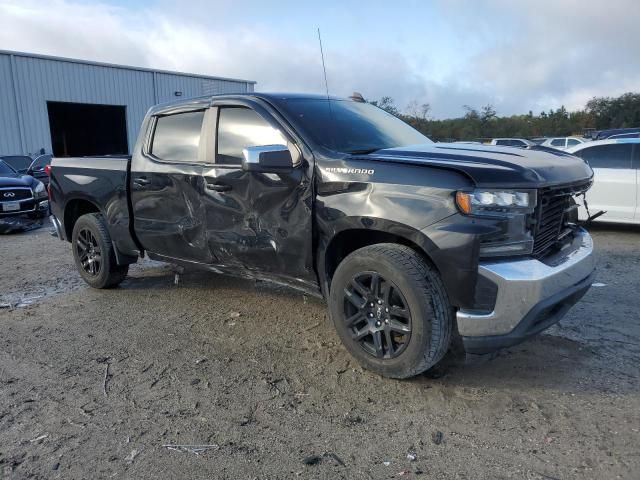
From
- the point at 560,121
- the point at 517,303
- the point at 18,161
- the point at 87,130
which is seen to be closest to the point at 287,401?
the point at 517,303

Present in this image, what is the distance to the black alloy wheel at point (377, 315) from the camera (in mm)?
3383

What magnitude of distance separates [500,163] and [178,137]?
294 centimetres

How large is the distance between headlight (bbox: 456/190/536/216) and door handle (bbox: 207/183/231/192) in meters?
1.92

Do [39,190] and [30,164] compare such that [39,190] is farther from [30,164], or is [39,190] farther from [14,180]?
[30,164]

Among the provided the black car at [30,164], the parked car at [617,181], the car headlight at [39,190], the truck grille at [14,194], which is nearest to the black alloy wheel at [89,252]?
the truck grille at [14,194]

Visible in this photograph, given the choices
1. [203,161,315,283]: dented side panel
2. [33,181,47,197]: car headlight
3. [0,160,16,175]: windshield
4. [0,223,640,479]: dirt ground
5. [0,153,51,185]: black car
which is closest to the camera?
[0,223,640,479]: dirt ground

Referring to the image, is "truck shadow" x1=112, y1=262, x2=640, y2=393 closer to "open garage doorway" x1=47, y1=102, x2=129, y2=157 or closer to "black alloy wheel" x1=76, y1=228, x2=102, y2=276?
"black alloy wheel" x1=76, y1=228, x2=102, y2=276

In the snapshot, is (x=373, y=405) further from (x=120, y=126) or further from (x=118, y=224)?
(x=120, y=126)

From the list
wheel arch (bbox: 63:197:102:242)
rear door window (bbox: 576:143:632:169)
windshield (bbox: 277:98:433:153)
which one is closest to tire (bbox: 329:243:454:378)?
windshield (bbox: 277:98:433:153)

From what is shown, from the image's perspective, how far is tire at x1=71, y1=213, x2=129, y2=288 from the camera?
5688mm

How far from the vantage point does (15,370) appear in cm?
389

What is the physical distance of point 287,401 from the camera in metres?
3.35

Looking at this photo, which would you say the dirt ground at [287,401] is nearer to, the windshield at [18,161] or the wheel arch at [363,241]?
the wheel arch at [363,241]

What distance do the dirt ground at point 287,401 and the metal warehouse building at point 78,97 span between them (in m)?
15.2
